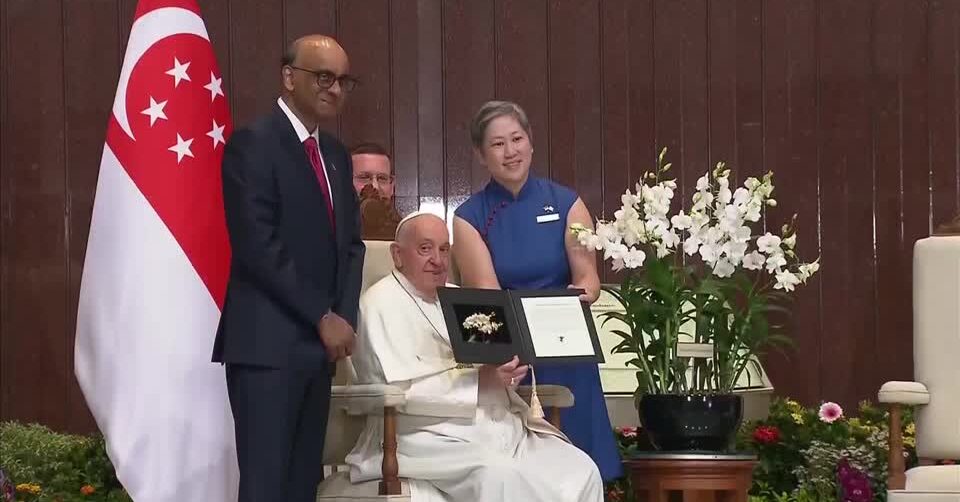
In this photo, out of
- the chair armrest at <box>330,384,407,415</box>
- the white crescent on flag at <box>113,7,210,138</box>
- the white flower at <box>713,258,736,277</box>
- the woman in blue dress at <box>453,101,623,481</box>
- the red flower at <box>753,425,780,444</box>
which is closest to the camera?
the chair armrest at <box>330,384,407,415</box>

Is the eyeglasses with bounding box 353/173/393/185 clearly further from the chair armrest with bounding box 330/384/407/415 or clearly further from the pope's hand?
the pope's hand

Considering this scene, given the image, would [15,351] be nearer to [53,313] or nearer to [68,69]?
[53,313]

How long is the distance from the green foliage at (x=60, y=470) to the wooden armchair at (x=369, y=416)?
1.32 m

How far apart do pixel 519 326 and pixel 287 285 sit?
2.39 feet

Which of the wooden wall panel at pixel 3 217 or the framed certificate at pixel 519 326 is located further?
the wooden wall panel at pixel 3 217

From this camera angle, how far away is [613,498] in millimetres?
5641

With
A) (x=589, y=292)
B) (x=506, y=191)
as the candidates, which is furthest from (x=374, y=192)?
(x=589, y=292)

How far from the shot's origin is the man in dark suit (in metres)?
4.00

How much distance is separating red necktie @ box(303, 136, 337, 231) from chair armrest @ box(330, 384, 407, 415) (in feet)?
1.62

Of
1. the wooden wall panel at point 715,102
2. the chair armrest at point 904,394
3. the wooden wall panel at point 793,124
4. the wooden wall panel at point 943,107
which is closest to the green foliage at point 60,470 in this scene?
the wooden wall panel at point 715,102

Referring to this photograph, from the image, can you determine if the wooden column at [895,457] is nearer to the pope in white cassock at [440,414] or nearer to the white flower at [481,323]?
the pope in white cassock at [440,414]

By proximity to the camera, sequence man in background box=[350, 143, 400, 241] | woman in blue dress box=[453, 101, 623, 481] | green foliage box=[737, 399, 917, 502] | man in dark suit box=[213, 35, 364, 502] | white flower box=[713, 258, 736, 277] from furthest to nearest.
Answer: green foliage box=[737, 399, 917, 502], man in background box=[350, 143, 400, 241], woman in blue dress box=[453, 101, 623, 481], white flower box=[713, 258, 736, 277], man in dark suit box=[213, 35, 364, 502]

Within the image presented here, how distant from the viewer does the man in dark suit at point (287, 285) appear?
13.1ft

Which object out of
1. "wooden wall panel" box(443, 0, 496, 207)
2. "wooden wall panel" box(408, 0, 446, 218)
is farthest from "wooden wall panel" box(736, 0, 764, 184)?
"wooden wall panel" box(408, 0, 446, 218)
